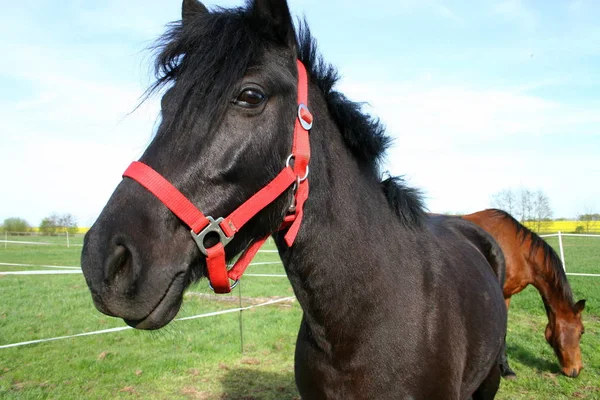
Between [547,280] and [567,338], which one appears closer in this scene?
[567,338]

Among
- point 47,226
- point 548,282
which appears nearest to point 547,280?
point 548,282

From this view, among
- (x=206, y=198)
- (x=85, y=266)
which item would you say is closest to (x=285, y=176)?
(x=206, y=198)

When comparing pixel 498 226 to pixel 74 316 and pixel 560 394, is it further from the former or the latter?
pixel 74 316

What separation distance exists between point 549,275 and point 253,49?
6792 millimetres

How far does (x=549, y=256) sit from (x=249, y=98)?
684cm

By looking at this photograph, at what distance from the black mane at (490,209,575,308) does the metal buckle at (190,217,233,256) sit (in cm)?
669

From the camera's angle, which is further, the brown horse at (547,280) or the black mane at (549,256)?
the black mane at (549,256)

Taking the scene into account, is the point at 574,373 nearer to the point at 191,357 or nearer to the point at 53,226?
the point at 191,357

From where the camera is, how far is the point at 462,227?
448 cm

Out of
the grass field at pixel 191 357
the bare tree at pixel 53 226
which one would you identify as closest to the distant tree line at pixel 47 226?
the bare tree at pixel 53 226

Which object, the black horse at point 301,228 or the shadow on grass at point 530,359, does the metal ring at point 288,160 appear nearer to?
the black horse at point 301,228

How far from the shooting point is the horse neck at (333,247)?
6.48ft

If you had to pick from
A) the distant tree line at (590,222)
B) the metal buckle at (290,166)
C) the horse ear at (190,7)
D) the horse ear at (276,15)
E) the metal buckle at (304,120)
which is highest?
the horse ear at (190,7)

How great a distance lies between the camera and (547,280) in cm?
680
